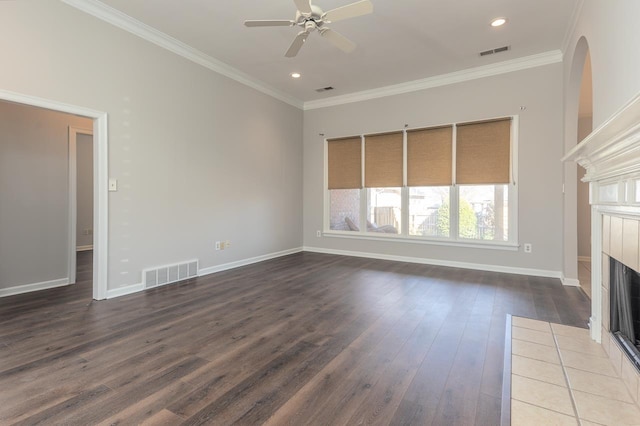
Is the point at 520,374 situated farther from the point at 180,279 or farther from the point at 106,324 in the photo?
the point at 180,279

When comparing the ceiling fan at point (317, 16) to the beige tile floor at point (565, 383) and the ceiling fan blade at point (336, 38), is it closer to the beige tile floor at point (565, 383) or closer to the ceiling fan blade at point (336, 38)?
the ceiling fan blade at point (336, 38)

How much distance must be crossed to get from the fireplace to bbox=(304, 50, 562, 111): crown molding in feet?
11.1

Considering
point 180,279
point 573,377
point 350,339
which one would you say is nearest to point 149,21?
point 180,279

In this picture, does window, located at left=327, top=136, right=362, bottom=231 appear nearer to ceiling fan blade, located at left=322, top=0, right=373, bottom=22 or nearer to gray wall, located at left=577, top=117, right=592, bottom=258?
ceiling fan blade, located at left=322, top=0, right=373, bottom=22

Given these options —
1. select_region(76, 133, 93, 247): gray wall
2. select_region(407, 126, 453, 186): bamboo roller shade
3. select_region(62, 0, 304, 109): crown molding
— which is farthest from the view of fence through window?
select_region(76, 133, 93, 247): gray wall

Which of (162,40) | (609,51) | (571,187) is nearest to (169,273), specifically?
(162,40)

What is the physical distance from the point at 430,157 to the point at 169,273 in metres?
4.32

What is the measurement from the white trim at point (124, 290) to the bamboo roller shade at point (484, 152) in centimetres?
473

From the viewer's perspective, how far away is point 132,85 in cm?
350

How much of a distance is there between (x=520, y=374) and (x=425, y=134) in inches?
159

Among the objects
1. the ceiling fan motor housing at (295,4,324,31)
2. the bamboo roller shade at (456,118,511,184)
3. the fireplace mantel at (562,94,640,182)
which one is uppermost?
the ceiling fan motor housing at (295,4,324,31)

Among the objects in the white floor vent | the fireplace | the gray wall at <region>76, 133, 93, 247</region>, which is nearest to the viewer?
the fireplace

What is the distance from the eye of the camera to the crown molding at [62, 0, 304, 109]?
10.2ft

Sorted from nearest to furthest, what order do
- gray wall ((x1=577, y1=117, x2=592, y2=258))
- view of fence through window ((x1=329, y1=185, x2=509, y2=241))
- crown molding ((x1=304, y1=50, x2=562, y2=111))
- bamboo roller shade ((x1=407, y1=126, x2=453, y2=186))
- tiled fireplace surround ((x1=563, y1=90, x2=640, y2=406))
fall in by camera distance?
1. tiled fireplace surround ((x1=563, y1=90, x2=640, y2=406))
2. crown molding ((x1=304, y1=50, x2=562, y2=111))
3. view of fence through window ((x1=329, y1=185, x2=509, y2=241))
4. bamboo roller shade ((x1=407, y1=126, x2=453, y2=186))
5. gray wall ((x1=577, y1=117, x2=592, y2=258))
